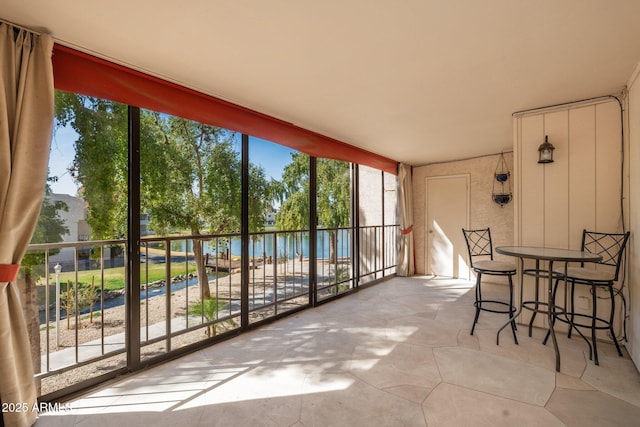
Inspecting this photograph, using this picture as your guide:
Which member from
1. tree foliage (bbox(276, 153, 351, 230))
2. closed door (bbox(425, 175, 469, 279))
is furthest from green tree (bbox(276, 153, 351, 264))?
closed door (bbox(425, 175, 469, 279))

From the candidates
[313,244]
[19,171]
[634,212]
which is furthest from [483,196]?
[19,171]

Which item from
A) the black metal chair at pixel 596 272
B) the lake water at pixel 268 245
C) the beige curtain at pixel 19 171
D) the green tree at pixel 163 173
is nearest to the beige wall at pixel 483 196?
the black metal chair at pixel 596 272

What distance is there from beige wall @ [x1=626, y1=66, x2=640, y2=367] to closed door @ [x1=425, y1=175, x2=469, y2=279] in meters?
2.70

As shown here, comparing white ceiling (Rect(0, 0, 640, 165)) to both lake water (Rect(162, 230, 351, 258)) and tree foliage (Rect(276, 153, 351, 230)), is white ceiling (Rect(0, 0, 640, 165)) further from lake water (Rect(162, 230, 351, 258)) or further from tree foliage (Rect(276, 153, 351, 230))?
tree foliage (Rect(276, 153, 351, 230))

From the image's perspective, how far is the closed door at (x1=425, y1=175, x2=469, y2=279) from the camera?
5027mm

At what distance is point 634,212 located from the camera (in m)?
2.18

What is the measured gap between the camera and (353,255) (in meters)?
4.41

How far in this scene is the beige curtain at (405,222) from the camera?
5270mm

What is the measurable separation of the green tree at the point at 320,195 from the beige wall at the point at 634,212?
2.99 meters

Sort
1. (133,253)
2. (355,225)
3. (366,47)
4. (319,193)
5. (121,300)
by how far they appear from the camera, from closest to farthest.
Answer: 1. (366,47)
2. (133,253)
3. (121,300)
4. (355,225)
5. (319,193)

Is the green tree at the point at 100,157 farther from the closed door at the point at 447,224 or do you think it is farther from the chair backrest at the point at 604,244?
the closed door at the point at 447,224

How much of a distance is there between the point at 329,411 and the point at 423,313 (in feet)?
6.61

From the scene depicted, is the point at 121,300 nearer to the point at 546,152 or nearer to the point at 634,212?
the point at 546,152

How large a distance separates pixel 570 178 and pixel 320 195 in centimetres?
407
